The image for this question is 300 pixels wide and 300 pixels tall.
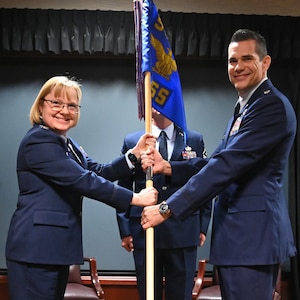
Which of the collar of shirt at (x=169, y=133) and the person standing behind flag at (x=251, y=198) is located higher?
the collar of shirt at (x=169, y=133)

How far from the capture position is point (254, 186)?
2.17 metres

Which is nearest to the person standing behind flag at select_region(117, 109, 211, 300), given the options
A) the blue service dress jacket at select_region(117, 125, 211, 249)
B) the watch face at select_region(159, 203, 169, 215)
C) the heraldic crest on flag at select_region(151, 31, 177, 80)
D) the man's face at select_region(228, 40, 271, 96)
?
the blue service dress jacket at select_region(117, 125, 211, 249)

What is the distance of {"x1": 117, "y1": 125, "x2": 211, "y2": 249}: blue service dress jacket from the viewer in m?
2.91

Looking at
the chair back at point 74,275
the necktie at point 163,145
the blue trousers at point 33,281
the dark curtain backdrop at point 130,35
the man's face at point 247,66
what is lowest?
the chair back at point 74,275

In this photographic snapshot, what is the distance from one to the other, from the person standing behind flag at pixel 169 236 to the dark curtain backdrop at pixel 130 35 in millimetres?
1537

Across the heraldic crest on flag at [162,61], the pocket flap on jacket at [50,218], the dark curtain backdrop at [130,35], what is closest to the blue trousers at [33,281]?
the pocket flap on jacket at [50,218]

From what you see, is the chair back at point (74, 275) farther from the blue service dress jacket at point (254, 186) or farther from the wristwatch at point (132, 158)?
the blue service dress jacket at point (254, 186)

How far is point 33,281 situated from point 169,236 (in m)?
0.84

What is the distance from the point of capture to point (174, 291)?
2.98 metres

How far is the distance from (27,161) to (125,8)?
2.42 m

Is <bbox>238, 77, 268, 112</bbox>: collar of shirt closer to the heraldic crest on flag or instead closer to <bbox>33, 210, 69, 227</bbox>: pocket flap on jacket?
the heraldic crest on flag

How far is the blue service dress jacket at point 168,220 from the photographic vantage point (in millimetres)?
2912

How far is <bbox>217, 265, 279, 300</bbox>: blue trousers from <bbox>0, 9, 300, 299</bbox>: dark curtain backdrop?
96.0 inches

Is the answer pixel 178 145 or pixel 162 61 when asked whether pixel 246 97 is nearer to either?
pixel 162 61
